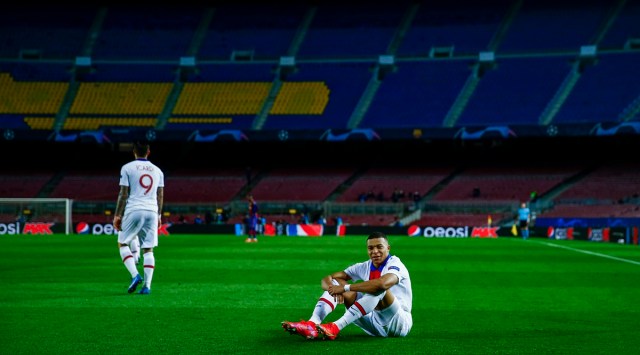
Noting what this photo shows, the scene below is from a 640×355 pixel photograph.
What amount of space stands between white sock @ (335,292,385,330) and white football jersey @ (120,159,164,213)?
5.30 m

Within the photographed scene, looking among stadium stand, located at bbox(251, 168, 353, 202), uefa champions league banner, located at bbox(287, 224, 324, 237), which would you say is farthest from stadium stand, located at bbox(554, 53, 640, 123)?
uefa champions league banner, located at bbox(287, 224, 324, 237)

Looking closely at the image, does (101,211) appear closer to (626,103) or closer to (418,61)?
(418,61)

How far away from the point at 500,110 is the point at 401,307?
4622 cm

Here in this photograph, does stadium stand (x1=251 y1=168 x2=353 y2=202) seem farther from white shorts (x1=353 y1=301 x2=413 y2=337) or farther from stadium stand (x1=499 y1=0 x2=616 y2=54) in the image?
white shorts (x1=353 y1=301 x2=413 y2=337)

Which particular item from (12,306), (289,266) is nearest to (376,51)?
(289,266)

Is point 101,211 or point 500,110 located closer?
point 101,211

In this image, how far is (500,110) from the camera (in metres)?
53.3

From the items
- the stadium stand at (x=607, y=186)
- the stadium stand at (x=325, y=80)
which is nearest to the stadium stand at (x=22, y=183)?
the stadium stand at (x=325, y=80)

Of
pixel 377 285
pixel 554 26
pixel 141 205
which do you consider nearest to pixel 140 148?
pixel 141 205

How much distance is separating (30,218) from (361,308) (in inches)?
1631

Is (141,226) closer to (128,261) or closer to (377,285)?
(128,261)

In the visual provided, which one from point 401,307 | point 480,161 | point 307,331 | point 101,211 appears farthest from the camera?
point 480,161

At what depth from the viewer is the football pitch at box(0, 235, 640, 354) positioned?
26.9 feet

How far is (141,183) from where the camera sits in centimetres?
1270
